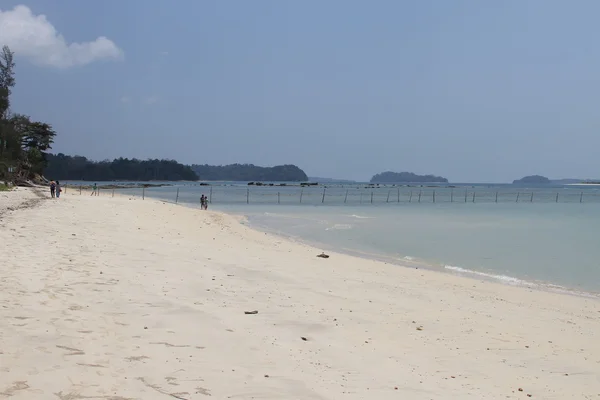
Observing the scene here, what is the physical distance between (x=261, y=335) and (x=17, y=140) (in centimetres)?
6702

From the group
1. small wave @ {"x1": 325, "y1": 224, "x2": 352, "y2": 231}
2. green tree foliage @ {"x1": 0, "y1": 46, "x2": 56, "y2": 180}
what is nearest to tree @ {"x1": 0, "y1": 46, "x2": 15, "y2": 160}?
green tree foliage @ {"x1": 0, "y1": 46, "x2": 56, "y2": 180}

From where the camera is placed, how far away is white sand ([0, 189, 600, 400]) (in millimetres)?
4164

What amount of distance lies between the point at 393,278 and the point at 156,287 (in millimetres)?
5906

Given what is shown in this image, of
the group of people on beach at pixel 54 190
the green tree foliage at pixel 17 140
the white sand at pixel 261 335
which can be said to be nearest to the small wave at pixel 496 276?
the white sand at pixel 261 335

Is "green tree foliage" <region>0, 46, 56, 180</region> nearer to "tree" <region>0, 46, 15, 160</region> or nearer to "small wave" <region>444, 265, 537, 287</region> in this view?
"tree" <region>0, 46, 15, 160</region>

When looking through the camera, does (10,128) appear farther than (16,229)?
Yes

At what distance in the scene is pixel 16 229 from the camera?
41.5 ft

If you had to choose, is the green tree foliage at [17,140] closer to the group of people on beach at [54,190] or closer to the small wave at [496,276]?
the group of people on beach at [54,190]

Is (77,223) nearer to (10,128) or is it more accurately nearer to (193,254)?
(193,254)

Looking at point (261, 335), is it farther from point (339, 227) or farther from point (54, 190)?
point (54, 190)

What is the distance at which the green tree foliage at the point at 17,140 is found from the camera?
55609 mm

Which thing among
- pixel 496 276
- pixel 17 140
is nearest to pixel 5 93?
pixel 17 140

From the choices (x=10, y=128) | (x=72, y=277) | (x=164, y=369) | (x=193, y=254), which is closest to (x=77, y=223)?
(x=193, y=254)

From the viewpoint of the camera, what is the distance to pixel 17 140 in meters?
61.9
